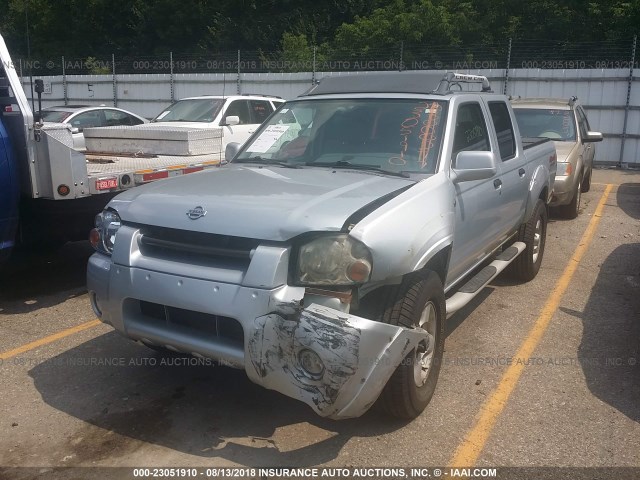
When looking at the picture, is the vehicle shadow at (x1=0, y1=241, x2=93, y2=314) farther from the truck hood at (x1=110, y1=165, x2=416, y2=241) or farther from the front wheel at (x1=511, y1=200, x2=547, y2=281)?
→ the front wheel at (x1=511, y1=200, x2=547, y2=281)

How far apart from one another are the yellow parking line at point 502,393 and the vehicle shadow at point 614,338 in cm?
29

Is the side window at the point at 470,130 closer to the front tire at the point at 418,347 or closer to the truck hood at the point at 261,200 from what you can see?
the truck hood at the point at 261,200

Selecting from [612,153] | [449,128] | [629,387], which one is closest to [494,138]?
[449,128]

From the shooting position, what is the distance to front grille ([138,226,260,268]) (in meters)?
3.36

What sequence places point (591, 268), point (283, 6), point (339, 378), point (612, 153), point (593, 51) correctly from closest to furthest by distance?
point (339, 378) → point (591, 268) → point (612, 153) → point (593, 51) → point (283, 6)

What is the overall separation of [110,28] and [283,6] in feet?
46.5

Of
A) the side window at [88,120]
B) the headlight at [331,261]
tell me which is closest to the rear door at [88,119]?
the side window at [88,120]

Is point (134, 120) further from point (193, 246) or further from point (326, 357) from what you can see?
point (326, 357)

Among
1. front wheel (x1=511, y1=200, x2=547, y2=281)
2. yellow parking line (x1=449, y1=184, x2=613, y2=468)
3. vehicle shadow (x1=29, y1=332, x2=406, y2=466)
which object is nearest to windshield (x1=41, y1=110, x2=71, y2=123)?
vehicle shadow (x1=29, y1=332, x2=406, y2=466)

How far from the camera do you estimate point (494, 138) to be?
538 centimetres

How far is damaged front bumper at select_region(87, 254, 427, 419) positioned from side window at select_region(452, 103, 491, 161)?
1.78m

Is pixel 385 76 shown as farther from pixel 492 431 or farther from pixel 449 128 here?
pixel 492 431

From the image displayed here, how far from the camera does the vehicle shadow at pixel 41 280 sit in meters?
6.06

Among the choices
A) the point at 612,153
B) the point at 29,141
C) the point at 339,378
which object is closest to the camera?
the point at 339,378
